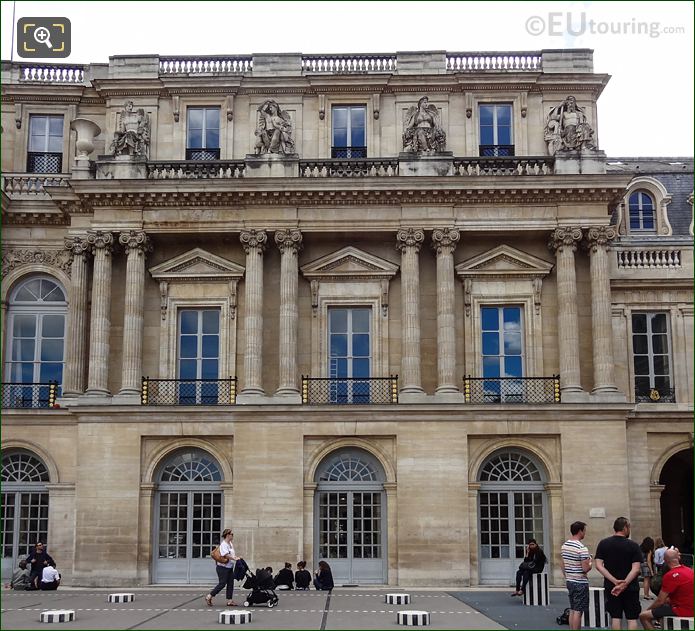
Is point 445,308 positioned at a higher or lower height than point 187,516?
higher

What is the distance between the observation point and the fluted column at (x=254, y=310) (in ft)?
103

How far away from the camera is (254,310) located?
104 feet

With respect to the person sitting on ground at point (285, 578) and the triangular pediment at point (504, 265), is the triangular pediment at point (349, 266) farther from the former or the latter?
the person sitting on ground at point (285, 578)

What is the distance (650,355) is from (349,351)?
9.79 m

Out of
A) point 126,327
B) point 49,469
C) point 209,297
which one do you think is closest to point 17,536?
point 49,469

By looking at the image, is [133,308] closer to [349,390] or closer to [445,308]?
[349,390]

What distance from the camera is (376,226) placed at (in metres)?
32.4

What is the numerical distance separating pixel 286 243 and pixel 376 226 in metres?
2.89

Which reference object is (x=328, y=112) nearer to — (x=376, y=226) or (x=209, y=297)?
(x=376, y=226)

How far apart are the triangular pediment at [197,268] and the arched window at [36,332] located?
3589 mm

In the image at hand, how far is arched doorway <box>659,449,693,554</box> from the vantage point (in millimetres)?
37044

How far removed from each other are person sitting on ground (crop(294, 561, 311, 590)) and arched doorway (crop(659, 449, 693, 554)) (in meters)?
15.1

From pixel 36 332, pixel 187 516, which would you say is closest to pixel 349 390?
pixel 187 516

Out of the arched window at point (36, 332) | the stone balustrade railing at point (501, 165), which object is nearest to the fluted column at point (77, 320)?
the arched window at point (36, 332)
